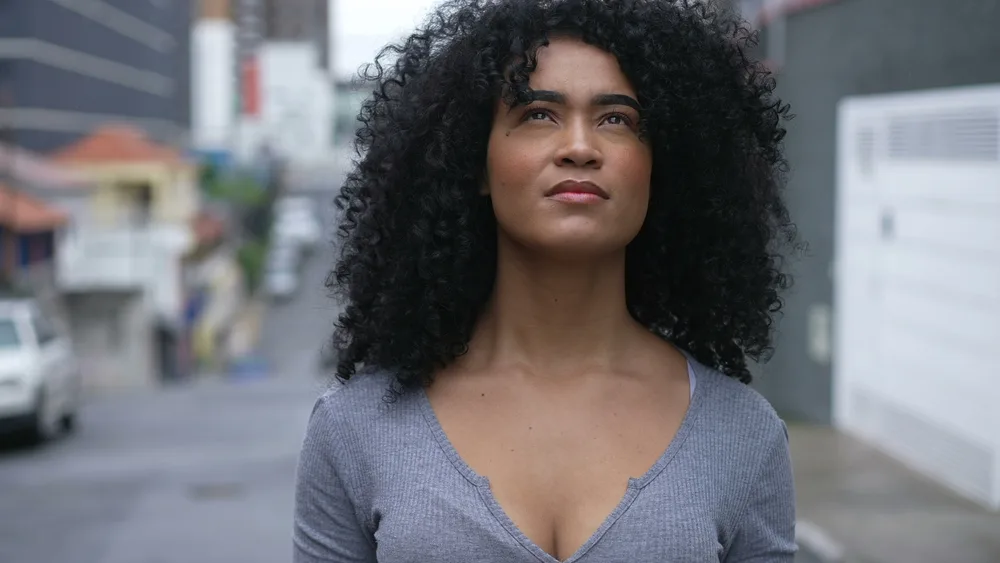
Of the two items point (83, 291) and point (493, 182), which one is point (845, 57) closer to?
point (493, 182)

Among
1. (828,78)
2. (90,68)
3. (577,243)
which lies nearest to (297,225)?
(90,68)

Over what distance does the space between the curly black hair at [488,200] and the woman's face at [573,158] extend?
1.2 inches

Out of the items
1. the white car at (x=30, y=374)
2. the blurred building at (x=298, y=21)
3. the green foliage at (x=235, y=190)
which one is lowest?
the white car at (x=30, y=374)

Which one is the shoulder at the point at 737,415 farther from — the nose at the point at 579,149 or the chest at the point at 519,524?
the nose at the point at 579,149

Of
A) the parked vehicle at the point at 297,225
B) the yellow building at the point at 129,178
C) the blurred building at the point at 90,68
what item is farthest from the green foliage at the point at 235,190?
the parked vehicle at the point at 297,225

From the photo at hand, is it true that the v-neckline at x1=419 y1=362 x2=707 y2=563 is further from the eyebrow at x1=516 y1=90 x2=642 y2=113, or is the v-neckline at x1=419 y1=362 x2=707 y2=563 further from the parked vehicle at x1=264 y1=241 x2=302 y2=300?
Answer: the parked vehicle at x1=264 y1=241 x2=302 y2=300

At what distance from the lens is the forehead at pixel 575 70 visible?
2.14m

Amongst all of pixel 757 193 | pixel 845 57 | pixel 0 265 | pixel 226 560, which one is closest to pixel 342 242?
pixel 757 193

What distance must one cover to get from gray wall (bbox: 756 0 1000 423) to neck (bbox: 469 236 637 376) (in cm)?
643

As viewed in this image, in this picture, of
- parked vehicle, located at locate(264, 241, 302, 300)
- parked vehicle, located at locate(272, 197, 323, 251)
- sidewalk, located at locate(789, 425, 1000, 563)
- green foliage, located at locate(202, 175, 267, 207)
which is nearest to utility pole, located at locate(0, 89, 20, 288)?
sidewalk, located at locate(789, 425, 1000, 563)

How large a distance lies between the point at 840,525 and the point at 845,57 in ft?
15.3

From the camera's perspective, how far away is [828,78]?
11.4 metres

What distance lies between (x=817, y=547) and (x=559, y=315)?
519cm

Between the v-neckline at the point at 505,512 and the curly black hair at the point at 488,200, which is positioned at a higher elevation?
the curly black hair at the point at 488,200
